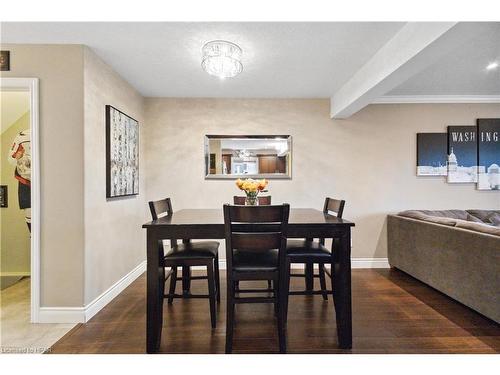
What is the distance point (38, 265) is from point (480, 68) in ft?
14.9

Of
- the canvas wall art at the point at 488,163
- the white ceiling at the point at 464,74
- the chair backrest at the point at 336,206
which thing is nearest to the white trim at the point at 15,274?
the chair backrest at the point at 336,206

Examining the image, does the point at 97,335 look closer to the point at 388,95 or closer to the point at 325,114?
the point at 325,114

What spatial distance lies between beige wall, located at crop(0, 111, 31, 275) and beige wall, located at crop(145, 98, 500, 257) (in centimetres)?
151

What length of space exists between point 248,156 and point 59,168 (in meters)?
2.19

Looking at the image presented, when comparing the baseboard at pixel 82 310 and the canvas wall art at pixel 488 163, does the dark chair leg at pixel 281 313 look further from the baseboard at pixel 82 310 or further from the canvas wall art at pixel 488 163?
the canvas wall art at pixel 488 163

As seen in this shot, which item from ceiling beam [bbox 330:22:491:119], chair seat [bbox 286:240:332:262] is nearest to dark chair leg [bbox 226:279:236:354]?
chair seat [bbox 286:240:332:262]

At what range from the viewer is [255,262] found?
1.87 m

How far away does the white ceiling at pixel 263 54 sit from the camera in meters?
2.10

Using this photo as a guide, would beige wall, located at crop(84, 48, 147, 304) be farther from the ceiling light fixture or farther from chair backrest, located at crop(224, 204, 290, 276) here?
the ceiling light fixture

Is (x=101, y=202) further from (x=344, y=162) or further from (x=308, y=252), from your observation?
(x=344, y=162)

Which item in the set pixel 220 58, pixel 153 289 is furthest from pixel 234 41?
pixel 153 289

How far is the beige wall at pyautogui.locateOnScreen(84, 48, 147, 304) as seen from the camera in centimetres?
237
